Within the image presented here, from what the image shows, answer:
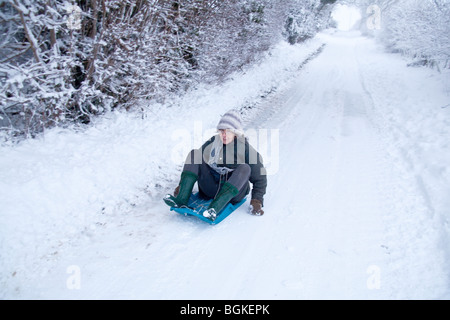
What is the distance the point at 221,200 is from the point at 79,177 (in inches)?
63.0

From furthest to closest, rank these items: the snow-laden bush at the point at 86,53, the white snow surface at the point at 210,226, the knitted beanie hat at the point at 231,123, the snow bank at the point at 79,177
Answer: the snow-laden bush at the point at 86,53 < the knitted beanie hat at the point at 231,123 < the snow bank at the point at 79,177 < the white snow surface at the point at 210,226

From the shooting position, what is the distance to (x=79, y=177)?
319cm

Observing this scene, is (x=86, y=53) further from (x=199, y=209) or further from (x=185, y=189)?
(x=199, y=209)

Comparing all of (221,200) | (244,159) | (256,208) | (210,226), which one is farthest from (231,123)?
(210,226)

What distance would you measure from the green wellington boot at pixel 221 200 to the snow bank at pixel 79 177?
1045 millimetres

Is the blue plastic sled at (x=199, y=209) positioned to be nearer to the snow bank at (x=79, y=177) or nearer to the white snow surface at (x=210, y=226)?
the white snow surface at (x=210, y=226)

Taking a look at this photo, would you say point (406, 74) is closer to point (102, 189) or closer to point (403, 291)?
point (403, 291)

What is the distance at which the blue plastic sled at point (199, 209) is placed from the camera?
2.96 meters

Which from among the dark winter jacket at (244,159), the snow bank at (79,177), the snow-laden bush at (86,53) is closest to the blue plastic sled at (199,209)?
the dark winter jacket at (244,159)

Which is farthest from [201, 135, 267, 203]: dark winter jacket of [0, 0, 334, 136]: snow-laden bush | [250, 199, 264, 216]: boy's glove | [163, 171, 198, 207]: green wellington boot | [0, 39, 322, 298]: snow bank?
[0, 0, 334, 136]: snow-laden bush

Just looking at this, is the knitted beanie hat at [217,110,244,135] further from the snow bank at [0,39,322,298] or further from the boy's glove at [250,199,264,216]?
the snow bank at [0,39,322,298]

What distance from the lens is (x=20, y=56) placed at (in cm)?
346

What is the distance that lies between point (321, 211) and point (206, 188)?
1.38 metres

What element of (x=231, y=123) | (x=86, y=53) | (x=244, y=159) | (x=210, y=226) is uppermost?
(x=86, y=53)
